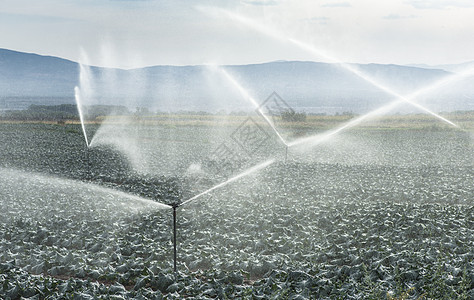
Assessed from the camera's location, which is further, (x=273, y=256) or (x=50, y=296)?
(x=273, y=256)

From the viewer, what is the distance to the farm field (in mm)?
7660

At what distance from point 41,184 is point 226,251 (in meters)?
11.6

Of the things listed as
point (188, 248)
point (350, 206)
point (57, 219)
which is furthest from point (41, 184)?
point (350, 206)

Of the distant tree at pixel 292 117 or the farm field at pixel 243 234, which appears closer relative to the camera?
the farm field at pixel 243 234

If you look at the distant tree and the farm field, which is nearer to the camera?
the farm field

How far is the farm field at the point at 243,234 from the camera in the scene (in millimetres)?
7660

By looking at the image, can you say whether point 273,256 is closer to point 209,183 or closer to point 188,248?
point 188,248

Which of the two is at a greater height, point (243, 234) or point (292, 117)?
point (292, 117)

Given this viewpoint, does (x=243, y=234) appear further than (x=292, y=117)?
No

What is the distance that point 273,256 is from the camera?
9.31 metres

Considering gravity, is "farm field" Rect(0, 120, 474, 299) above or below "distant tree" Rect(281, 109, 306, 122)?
below

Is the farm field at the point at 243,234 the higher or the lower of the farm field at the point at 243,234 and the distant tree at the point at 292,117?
the lower

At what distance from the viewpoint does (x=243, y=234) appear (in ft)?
36.0

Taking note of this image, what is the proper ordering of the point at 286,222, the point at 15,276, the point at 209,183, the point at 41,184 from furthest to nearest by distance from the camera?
1. the point at 209,183
2. the point at 41,184
3. the point at 286,222
4. the point at 15,276
